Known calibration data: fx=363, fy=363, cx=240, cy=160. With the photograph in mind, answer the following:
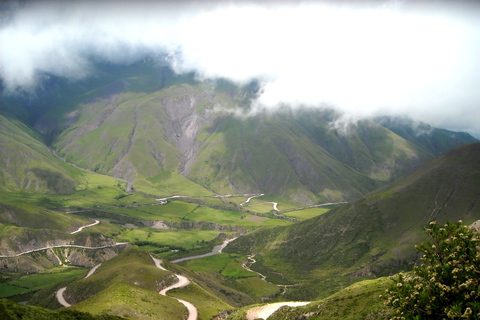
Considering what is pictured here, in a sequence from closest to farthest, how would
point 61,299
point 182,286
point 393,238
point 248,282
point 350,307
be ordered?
point 350,307
point 61,299
point 182,286
point 248,282
point 393,238

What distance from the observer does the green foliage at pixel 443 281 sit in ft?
97.1

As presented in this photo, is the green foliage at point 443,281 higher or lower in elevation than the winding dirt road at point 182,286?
higher

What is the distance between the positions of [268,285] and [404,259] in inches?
2489

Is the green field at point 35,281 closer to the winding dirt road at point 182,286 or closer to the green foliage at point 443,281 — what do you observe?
the winding dirt road at point 182,286

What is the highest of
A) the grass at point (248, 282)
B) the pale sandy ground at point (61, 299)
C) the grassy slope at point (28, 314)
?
the grassy slope at point (28, 314)

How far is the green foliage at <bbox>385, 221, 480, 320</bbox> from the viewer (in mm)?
29609

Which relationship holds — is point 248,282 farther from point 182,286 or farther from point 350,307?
point 350,307

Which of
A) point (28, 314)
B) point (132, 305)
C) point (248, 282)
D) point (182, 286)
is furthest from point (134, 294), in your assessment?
point (248, 282)

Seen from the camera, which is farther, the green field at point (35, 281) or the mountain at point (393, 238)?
the mountain at point (393, 238)

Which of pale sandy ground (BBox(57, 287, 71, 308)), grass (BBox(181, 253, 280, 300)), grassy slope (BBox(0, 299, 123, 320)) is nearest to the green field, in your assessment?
pale sandy ground (BBox(57, 287, 71, 308))

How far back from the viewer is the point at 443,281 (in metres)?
31.0

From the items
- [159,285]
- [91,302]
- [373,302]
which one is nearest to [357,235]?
[159,285]

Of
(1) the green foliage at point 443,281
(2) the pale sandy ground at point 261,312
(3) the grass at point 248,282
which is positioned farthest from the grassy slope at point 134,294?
(1) the green foliage at point 443,281

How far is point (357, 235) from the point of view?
656 feet
